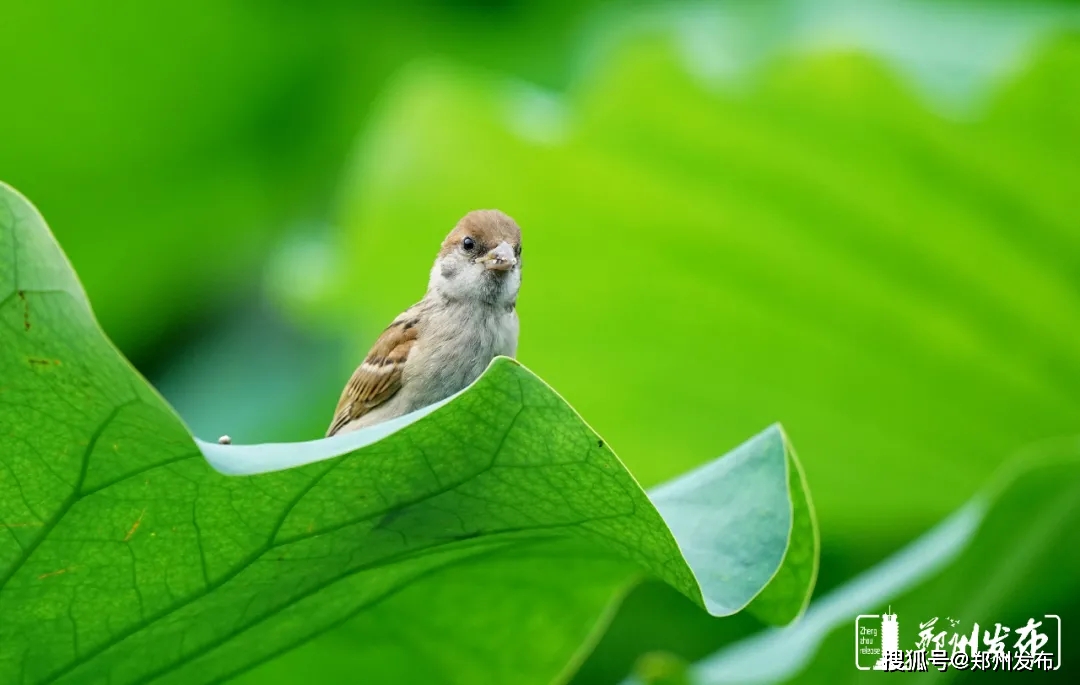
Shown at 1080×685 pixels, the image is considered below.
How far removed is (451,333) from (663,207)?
3.01ft

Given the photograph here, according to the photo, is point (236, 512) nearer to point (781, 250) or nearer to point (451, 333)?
point (451, 333)

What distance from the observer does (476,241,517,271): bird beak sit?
2.16 meters

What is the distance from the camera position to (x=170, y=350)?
3494 mm

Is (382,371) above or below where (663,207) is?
below

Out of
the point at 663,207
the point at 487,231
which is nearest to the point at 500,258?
the point at 487,231

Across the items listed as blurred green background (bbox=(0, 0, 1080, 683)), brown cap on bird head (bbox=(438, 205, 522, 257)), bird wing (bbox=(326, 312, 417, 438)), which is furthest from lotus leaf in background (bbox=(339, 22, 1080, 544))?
bird wing (bbox=(326, 312, 417, 438))

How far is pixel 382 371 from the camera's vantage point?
2174mm

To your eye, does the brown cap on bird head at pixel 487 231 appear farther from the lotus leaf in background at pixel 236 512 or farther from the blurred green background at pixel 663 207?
the lotus leaf in background at pixel 236 512

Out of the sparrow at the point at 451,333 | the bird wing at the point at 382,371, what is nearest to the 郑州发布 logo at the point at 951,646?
the sparrow at the point at 451,333

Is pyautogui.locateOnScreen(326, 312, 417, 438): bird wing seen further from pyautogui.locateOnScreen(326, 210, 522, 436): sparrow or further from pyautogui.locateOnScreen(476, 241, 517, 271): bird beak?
pyautogui.locateOnScreen(476, 241, 517, 271): bird beak

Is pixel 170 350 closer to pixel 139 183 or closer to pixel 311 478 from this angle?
pixel 139 183

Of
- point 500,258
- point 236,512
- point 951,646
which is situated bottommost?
point 951,646

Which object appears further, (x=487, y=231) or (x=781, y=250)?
(x=781, y=250)

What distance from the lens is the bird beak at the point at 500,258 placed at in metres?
2.16
